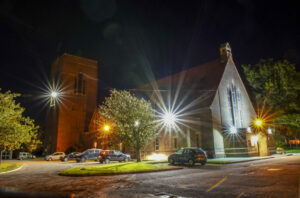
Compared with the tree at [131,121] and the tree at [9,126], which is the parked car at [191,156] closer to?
the tree at [131,121]

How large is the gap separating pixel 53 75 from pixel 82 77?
8.75 metres

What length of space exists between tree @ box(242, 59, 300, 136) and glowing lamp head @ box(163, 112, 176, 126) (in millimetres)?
18528

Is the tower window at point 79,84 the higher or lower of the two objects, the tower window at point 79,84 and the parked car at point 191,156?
the higher

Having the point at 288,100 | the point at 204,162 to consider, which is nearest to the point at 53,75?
the point at 204,162

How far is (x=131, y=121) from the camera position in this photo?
2128cm

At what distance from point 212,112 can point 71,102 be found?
109 ft

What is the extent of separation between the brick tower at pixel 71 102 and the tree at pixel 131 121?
29.4m

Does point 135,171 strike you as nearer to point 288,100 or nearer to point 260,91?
point 288,100

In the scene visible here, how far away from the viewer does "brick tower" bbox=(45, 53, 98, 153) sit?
157 ft

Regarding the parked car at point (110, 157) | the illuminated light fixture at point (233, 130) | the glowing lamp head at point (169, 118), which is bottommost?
the parked car at point (110, 157)

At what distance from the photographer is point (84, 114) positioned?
52594mm

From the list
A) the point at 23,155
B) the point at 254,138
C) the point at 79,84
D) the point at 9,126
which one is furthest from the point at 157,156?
the point at 23,155

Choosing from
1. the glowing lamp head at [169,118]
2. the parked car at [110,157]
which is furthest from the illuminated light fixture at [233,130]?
the parked car at [110,157]

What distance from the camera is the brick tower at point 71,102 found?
47938 millimetres
